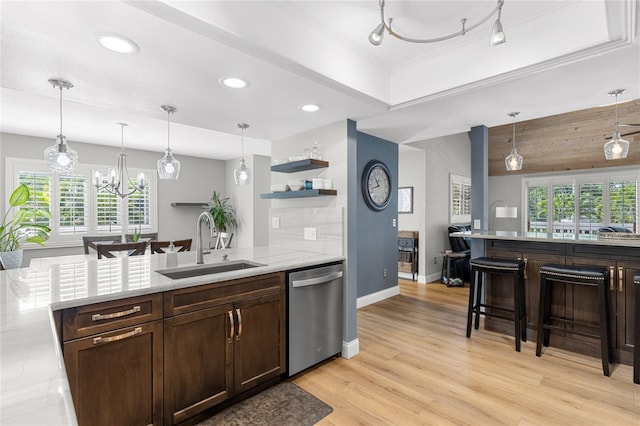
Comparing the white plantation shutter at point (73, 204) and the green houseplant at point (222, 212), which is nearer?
the white plantation shutter at point (73, 204)

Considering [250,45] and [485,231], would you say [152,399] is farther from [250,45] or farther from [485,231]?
[485,231]

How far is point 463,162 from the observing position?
23.0 feet

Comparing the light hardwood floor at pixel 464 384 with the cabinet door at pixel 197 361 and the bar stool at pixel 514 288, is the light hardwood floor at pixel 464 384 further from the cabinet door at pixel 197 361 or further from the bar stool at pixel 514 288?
the cabinet door at pixel 197 361

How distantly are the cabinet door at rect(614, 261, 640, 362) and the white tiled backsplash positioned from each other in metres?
2.36

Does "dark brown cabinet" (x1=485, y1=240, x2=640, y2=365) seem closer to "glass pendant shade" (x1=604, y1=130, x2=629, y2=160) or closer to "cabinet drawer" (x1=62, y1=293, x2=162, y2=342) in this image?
"glass pendant shade" (x1=604, y1=130, x2=629, y2=160)

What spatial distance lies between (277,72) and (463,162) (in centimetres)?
602

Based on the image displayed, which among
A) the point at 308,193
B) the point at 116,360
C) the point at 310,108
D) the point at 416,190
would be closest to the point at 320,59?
the point at 310,108

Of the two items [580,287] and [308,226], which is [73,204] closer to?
[308,226]

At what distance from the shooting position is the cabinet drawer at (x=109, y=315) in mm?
1522

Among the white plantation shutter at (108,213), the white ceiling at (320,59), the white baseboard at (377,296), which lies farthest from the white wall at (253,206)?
the white ceiling at (320,59)

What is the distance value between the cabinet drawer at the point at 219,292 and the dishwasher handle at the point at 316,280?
11 centimetres

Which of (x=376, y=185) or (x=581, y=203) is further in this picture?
(x=581, y=203)

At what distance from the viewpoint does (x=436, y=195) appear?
19.9 ft

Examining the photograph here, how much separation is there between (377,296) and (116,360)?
11.4ft
